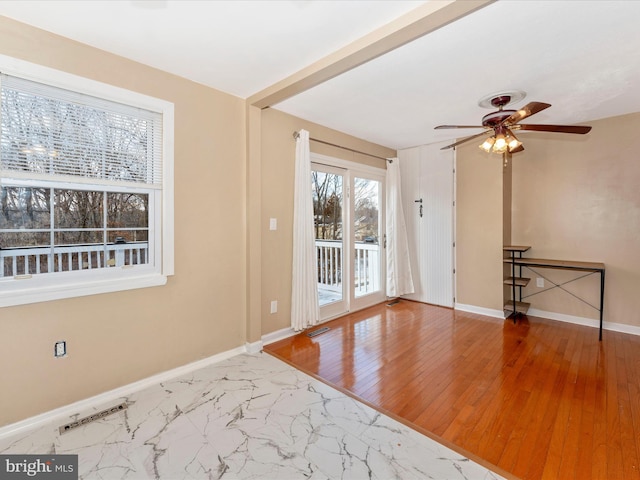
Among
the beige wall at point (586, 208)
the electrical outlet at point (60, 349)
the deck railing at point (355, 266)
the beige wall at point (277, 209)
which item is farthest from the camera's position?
the deck railing at point (355, 266)

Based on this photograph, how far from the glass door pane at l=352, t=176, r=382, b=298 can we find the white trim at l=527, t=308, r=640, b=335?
2.18 metres

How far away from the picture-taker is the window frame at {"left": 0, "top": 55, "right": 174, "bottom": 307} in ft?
6.22

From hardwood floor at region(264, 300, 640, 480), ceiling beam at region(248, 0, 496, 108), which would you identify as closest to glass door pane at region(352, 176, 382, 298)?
hardwood floor at region(264, 300, 640, 480)

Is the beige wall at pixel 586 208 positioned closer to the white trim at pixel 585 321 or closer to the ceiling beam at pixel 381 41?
the white trim at pixel 585 321

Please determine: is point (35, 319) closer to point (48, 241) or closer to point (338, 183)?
point (48, 241)

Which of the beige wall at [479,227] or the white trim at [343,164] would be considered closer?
the white trim at [343,164]

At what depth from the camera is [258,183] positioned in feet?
10.1

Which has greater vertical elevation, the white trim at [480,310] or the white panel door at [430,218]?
the white panel door at [430,218]

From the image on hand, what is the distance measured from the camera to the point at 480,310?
427 centimetres

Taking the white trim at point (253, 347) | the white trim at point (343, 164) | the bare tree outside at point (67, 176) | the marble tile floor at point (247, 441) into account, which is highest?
the white trim at point (343, 164)

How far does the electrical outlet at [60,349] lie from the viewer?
2041 mm

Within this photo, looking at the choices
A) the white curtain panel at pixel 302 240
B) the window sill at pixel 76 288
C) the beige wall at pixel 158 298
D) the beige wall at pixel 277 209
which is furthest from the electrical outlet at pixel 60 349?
the white curtain panel at pixel 302 240

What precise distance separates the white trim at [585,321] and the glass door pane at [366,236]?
2179 millimetres

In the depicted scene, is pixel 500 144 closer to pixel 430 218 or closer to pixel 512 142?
pixel 512 142
